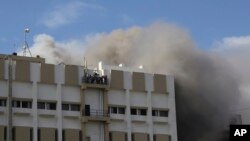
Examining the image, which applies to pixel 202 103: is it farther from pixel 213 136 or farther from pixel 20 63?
pixel 20 63

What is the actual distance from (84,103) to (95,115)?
174cm

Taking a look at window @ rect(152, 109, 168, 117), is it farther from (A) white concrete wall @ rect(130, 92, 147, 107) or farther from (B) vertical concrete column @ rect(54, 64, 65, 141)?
(B) vertical concrete column @ rect(54, 64, 65, 141)

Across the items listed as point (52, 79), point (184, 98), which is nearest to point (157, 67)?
point (184, 98)

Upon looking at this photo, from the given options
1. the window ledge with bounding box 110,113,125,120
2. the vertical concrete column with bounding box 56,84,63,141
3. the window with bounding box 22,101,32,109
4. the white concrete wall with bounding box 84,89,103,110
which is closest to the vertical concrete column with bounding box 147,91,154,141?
the window ledge with bounding box 110,113,125,120

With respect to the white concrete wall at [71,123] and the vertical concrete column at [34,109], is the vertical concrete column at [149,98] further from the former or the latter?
the vertical concrete column at [34,109]

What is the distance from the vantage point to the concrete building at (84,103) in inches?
2469

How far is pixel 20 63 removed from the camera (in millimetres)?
63750

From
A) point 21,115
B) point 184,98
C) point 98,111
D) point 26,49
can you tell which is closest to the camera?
point 21,115

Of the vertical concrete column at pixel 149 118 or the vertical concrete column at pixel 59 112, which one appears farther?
the vertical concrete column at pixel 149 118

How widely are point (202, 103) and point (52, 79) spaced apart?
21.1m

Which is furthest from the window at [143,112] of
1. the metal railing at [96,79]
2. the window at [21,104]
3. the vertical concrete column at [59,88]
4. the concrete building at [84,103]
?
the window at [21,104]

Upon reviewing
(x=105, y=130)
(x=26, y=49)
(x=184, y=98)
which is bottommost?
(x=105, y=130)

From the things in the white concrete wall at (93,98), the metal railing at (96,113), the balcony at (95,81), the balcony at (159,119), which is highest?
the balcony at (95,81)

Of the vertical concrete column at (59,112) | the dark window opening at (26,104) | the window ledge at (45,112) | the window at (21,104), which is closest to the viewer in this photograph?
the window at (21,104)
